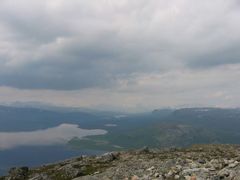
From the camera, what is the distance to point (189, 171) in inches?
1021

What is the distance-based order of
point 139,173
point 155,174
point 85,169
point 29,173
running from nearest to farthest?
1. point 155,174
2. point 139,173
3. point 85,169
4. point 29,173

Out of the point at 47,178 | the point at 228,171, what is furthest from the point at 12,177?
the point at 228,171

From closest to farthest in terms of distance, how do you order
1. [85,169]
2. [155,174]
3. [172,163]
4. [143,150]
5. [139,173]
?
[155,174] < [139,173] < [172,163] < [85,169] < [143,150]

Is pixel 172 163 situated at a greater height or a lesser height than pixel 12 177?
greater

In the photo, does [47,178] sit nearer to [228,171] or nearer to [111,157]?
[111,157]

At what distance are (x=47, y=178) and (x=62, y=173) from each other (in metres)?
2.71

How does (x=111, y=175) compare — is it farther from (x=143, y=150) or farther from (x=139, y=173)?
(x=143, y=150)

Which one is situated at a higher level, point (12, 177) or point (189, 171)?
point (189, 171)

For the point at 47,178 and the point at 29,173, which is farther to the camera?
the point at 29,173

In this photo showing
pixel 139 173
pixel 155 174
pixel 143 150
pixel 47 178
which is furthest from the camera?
pixel 143 150

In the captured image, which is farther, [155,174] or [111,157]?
[111,157]

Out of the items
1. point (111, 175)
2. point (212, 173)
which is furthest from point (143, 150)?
point (212, 173)

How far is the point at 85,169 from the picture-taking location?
47.1 metres

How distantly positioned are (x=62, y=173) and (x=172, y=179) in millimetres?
24398
